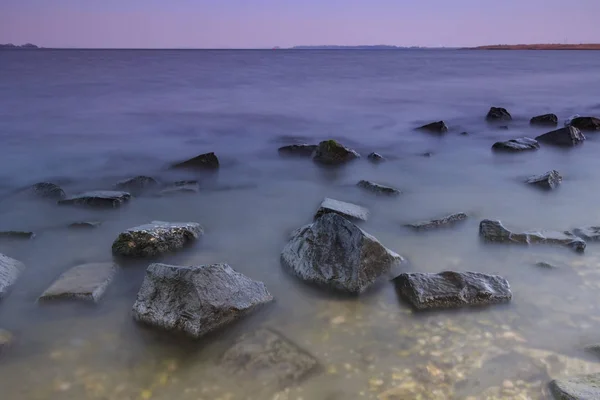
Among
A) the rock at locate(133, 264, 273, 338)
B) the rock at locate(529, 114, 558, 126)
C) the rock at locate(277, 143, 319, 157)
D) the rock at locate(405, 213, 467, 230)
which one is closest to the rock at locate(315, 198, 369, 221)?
the rock at locate(405, 213, 467, 230)

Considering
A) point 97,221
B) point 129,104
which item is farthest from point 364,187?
point 129,104

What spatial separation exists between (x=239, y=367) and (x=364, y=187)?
3.89 meters

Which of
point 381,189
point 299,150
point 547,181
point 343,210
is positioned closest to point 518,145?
point 547,181

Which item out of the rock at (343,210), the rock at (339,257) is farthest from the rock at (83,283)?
→ the rock at (343,210)

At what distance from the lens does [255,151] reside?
932cm

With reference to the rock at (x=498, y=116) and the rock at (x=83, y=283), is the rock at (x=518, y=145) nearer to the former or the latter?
the rock at (x=498, y=116)

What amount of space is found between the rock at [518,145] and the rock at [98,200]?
6.47m

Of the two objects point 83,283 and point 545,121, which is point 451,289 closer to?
point 83,283

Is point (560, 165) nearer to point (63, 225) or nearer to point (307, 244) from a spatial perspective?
point (307, 244)

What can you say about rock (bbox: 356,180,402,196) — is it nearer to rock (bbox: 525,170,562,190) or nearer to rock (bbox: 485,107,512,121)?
rock (bbox: 525,170,562,190)

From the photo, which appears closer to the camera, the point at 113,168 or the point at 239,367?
the point at 239,367

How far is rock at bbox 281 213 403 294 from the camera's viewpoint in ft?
11.9

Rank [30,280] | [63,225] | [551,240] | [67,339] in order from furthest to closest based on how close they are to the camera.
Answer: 1. [63,225]
2. [551,240]
3. [30,280]
4. [67,339]

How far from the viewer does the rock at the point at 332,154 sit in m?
7.88
